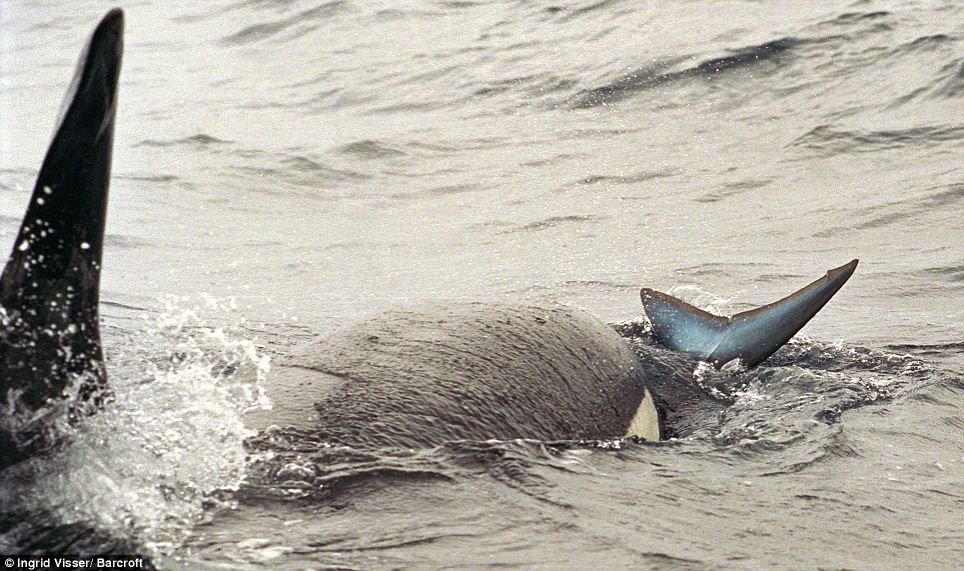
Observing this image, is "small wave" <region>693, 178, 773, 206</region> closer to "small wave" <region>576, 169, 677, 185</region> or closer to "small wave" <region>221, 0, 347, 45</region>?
"small wave" <region>576, 169, 677, 185</region>

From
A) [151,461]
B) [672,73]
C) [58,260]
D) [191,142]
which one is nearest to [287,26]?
[191,142]

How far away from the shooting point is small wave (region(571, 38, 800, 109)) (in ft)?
42.3

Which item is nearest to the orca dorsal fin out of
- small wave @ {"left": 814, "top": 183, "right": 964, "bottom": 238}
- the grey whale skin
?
the grey whale skin

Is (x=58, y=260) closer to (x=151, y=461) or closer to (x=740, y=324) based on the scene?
(x=151, y=461)

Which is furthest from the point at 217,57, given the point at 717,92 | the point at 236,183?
the point at 717,92

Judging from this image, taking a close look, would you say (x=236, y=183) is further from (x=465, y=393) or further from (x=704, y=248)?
(x=465, y=393)

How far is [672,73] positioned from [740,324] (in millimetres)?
8764

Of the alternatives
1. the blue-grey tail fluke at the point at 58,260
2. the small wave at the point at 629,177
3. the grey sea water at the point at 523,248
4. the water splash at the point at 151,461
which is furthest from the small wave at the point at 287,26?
the blue-grey tail fluke at the point at 58,260

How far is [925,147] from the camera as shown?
1034 centimetres

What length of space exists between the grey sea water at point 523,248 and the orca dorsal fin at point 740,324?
18cm

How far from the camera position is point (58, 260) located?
8.14 ft

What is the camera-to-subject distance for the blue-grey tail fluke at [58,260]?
245 centimetres

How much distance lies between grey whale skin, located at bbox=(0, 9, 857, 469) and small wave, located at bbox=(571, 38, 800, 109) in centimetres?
821
